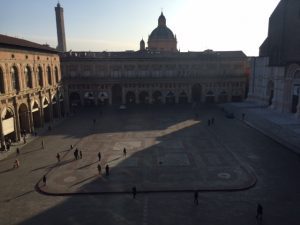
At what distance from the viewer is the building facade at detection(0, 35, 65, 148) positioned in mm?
37906

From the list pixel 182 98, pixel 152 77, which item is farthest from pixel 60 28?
pixel 182 98

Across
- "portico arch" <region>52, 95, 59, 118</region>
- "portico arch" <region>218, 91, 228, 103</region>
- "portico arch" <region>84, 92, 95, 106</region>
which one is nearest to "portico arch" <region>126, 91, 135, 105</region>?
"portico arch" <region>84, 92, 95, 106</region>

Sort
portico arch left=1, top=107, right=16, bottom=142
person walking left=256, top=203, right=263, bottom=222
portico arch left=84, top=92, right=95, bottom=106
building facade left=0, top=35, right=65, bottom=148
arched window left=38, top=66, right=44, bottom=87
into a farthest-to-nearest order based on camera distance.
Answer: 1. portico arch left=84, top=92, right=95, bottom=106
2. arched window left=38, top=66, right=44, bottom=87
3. building facade left=0, top=35, right=65, bottom=148
4. portico arch left=1, top=107, right=16, bottom=142
5. person walking left=256, top=203, right=263, bottom=222

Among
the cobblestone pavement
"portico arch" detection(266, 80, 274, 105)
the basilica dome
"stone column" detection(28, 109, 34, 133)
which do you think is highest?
the basilica dome

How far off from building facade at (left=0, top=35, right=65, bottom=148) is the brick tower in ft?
169

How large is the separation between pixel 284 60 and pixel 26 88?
47.1 meters

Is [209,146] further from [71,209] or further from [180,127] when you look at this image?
[71,209]

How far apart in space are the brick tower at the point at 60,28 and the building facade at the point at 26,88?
169 ft

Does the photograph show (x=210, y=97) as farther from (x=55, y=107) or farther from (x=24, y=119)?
(x=24, y=119)

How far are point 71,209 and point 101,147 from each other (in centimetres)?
1575

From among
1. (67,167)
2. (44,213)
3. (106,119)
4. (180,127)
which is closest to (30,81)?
(106,119)

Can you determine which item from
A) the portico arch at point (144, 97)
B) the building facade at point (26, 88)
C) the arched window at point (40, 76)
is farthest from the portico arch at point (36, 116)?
the portico arch at point (144, 97)

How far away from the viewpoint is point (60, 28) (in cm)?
10512

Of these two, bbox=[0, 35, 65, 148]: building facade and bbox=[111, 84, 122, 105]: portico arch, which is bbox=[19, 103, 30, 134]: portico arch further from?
bbox=[111, 84, 122, 105]: portico arch
